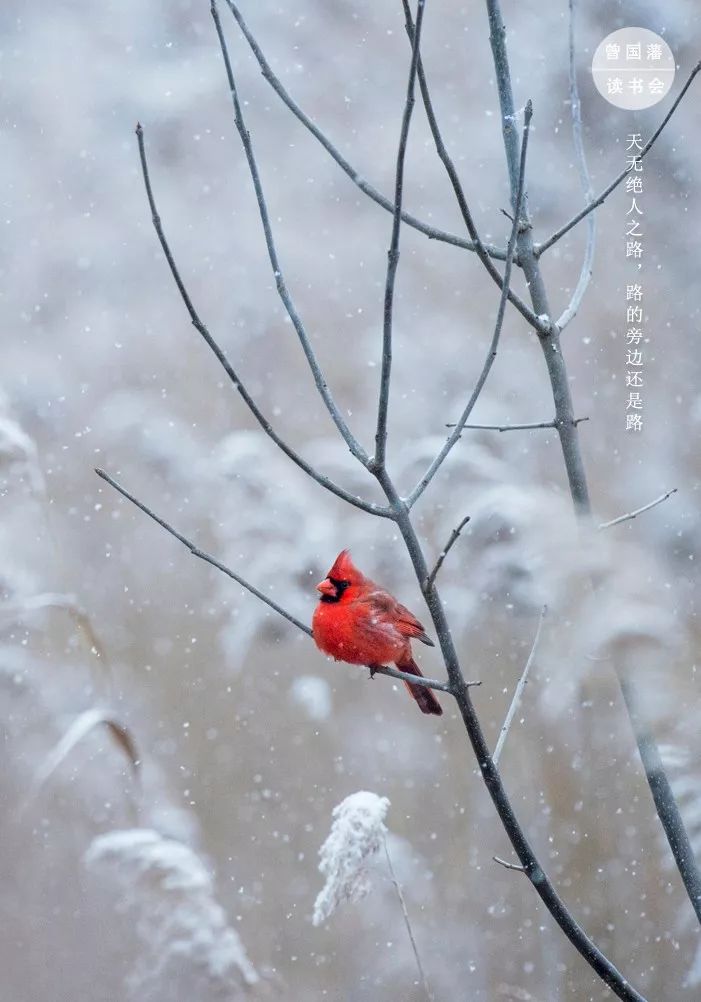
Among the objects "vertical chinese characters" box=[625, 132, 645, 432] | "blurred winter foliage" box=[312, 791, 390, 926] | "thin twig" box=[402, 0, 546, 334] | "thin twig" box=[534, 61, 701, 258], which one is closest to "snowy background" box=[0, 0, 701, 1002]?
"vertical chinese characters" box=[625, 132, 645, 432]

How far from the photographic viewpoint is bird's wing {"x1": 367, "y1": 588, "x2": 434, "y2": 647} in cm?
101

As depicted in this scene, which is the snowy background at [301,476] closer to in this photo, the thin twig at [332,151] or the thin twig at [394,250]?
the thin twig at [332,151]

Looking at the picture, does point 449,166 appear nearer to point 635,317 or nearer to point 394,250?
point 394,250

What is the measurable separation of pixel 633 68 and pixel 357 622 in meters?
1.00

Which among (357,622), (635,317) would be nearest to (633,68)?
(635,317)

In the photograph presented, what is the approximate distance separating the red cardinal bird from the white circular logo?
92 centimetres

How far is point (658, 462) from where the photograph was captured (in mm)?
1575

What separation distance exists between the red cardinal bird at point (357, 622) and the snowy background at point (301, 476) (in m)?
0.45

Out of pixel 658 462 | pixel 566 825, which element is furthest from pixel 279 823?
pixel 658 462

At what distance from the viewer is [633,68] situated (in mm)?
1427

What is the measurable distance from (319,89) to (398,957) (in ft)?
4.61

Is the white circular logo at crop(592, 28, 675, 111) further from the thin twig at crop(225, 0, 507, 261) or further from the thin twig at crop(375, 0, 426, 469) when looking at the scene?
the thin twig at crop(375, 0, 426, 469)

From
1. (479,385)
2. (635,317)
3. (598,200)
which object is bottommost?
(479,385)

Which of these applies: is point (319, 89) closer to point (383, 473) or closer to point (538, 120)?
point (538, 120)
